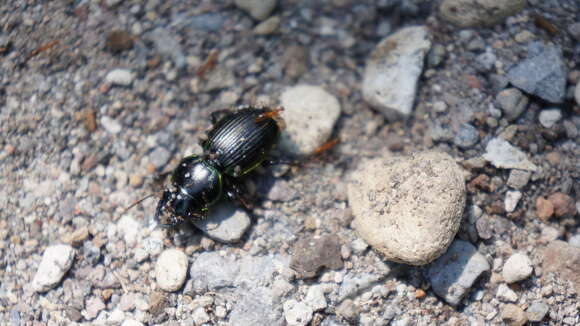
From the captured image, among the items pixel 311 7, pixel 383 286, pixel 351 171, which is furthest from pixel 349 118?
pixel 383 286

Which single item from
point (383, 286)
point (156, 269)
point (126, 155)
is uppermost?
point (126, 155)

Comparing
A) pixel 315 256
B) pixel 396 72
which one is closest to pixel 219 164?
pixel 315 256

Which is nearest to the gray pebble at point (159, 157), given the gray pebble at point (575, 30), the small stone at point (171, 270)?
the small stone at point (171, 270)

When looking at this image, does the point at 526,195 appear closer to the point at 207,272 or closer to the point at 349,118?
the point at 349,118

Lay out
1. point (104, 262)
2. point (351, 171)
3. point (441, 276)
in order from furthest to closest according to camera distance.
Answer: point (351, 171) < point (104, 262) < point (441, 276)

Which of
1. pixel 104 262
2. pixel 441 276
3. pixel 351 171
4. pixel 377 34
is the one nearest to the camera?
pixel 441 276
